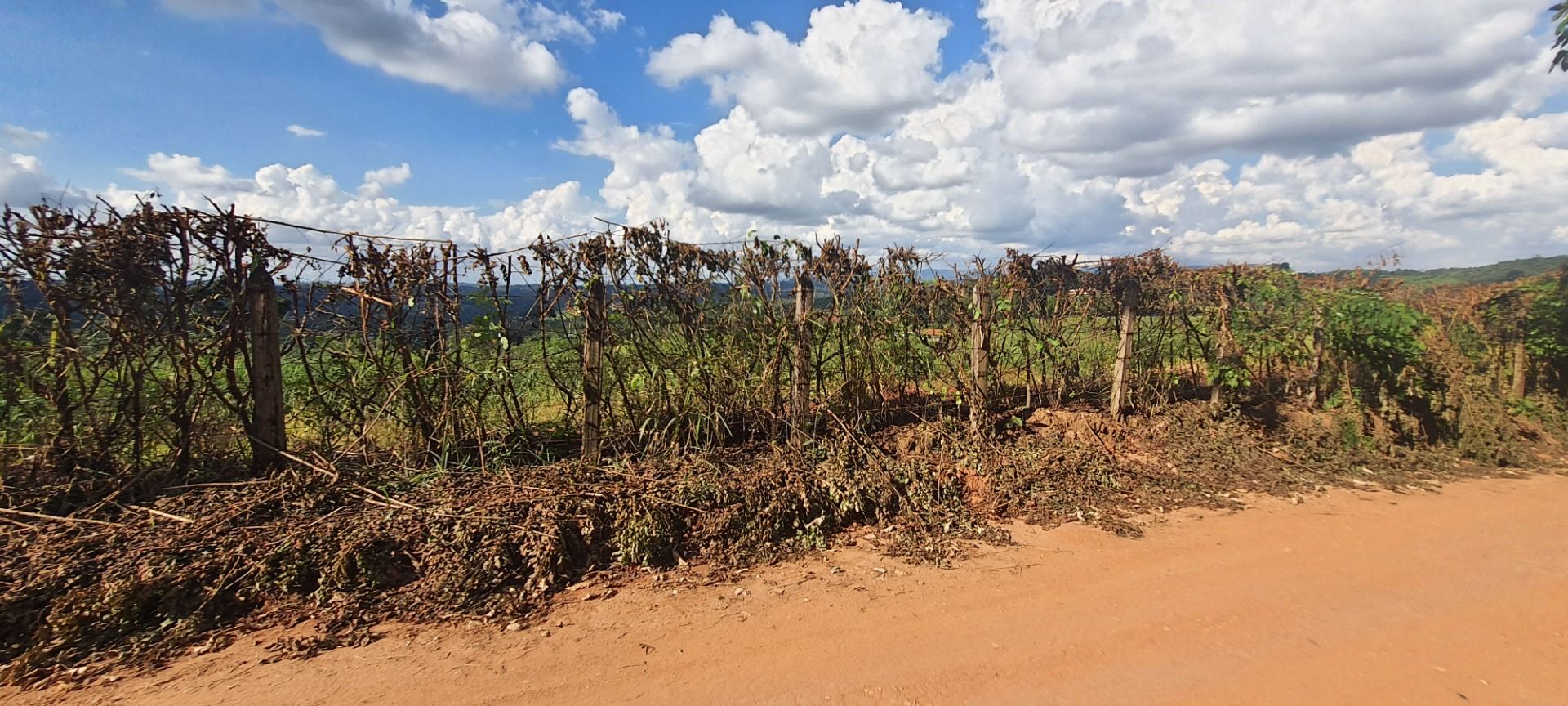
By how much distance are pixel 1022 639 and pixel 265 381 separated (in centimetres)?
559

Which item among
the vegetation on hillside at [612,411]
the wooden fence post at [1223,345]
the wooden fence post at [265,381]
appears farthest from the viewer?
the wooden fence post at [1223,345]

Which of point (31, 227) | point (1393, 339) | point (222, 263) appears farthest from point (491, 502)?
point (1393, 339)

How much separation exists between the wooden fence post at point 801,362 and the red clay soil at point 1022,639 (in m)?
1.77

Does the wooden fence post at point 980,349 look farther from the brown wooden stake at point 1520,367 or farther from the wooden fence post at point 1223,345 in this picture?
the brown wooden stake at point 1520,367

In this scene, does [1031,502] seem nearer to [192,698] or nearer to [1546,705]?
[1546,705]

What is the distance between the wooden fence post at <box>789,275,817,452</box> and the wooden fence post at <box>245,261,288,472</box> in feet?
13.6

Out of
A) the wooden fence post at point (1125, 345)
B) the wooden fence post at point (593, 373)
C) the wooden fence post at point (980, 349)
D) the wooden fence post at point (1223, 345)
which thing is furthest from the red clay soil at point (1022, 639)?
the wooden fence post at point (1223, 345)

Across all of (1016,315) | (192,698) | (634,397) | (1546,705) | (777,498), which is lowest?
(1546,705)

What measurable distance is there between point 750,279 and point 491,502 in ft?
9.66

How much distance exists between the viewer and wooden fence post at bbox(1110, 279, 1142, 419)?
→ 7.80 meters

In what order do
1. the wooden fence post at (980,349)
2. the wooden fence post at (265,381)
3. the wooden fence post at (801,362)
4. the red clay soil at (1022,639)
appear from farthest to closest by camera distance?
the wooden fence post at (980,349) → the wooden fence post at (801,362) → the wooden fence post at (265,381) → the red clay soil at (1022,639)

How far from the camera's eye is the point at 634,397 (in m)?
6.00

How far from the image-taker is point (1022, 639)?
3668 millimetres

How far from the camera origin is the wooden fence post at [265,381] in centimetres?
493
